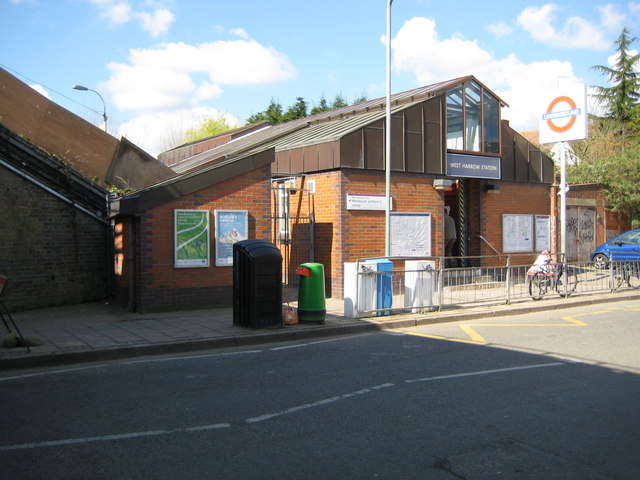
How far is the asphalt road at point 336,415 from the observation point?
457cm

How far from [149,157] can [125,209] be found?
17.5ft

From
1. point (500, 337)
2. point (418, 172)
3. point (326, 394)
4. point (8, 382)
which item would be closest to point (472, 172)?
point (418, 172)

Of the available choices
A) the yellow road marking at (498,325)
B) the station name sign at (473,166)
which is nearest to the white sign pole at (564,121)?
the station name sign at (473,166)

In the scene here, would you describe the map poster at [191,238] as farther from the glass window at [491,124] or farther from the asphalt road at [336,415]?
the glass window at [491,124]

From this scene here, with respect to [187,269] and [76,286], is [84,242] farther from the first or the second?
[187,269]

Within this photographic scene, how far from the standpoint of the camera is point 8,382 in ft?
23.7

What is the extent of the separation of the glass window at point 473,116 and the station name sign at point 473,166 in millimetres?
353

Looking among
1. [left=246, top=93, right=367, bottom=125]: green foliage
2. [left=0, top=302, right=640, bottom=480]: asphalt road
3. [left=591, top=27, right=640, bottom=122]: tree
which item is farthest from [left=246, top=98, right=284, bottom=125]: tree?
[left=0, top=302, right=640, bottom=480]: asphalt road

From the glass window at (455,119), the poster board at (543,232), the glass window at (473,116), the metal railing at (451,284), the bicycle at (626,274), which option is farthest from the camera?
the poster board at (543,232)

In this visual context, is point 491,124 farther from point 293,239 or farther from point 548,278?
point 293,239

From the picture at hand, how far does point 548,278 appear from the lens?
1526 cm

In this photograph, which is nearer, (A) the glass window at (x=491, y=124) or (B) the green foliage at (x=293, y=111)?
(A) the glass window at (x=491, y=124)

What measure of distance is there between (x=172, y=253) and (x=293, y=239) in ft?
13.4

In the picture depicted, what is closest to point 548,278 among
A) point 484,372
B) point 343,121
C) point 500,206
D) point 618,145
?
point 500,206
